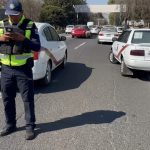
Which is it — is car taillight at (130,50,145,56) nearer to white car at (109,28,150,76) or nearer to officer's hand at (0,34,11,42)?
white car at (109,28,150,76)

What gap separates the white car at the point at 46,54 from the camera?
28.2ft

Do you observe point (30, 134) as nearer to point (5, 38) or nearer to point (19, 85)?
point (19, 85)

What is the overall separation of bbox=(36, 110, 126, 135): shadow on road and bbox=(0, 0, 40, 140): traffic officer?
0.47 meters

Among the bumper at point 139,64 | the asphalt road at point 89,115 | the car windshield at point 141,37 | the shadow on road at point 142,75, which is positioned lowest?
the shadow on road at point 142,75

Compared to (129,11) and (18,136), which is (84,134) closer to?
(18,136)

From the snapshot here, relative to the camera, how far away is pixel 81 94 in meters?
8.34

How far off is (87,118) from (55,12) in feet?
216

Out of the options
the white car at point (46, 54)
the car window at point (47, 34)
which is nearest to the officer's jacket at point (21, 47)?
the white car at point (46, 54)

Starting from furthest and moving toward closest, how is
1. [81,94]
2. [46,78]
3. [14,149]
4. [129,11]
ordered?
[129,11], [46,78], [81,94], [14,149]

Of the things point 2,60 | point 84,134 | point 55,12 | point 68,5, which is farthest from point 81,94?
point 68,5

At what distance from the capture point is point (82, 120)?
6.29 meters

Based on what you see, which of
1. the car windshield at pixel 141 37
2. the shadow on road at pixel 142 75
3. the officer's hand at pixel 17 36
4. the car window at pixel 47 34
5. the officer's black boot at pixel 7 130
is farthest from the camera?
the shadow on road at pixel 142 75

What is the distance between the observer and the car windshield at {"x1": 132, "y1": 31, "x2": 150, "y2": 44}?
10.7 meters

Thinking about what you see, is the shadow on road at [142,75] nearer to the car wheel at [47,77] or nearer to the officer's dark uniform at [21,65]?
the car wheel at [47,77]
